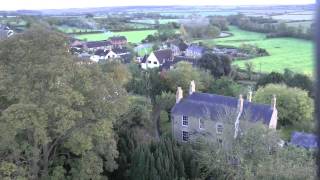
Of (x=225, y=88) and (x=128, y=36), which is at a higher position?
(x=225, y=88)

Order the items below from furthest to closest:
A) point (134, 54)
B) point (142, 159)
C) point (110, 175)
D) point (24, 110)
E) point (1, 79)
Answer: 1. point (134, 54)
2. point (110, 175)
3. point (142, 159)
4. point (1, 79)
5. point (24, 110)

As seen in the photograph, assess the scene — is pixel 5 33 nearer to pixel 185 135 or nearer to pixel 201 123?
pixel 185 135

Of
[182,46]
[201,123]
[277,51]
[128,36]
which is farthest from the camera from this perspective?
[128,36]

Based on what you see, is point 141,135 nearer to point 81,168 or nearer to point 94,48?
point 81,168

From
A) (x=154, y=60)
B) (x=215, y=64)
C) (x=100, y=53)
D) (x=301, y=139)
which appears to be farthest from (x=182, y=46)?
(x=301, y=139)

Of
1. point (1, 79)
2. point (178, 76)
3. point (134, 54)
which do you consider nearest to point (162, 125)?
point (178, 76)

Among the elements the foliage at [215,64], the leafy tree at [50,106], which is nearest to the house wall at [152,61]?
the foliage at [215,64]

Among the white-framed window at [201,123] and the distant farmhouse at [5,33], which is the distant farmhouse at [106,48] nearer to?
the distant farmhouse at [5,33]
